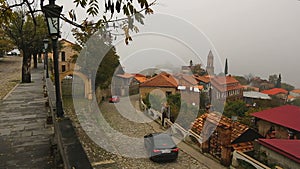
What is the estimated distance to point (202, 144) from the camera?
1128cm

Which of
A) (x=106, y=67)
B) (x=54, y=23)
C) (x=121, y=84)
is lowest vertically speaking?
(x=121, y=84)

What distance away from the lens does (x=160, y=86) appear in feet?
80.9

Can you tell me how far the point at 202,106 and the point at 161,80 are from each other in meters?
5.68

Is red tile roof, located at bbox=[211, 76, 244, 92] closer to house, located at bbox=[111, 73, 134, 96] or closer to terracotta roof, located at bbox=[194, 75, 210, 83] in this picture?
terracotta roof, located at bbox=[194, 75, 210, 83]

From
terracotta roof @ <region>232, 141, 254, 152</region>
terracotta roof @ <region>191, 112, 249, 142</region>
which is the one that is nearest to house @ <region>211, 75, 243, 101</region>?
terracotta roof @ <region>191, 112, 249, 142</region>

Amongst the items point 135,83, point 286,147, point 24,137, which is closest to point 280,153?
point 286,147

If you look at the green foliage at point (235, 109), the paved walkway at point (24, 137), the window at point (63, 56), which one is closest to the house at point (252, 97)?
the green foliage at point (235, 109)

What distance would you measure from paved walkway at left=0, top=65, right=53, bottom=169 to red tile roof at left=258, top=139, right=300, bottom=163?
762 cm

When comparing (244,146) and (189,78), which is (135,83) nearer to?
(189,78)

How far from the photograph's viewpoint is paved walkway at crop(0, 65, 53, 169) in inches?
160

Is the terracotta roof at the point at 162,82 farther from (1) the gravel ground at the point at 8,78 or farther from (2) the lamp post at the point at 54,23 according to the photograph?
(2) the lamp post at the point at 54,23

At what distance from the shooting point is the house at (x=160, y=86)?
24.1 meters

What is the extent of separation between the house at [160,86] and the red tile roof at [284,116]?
32.6ft

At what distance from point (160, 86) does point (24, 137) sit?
19722mm
